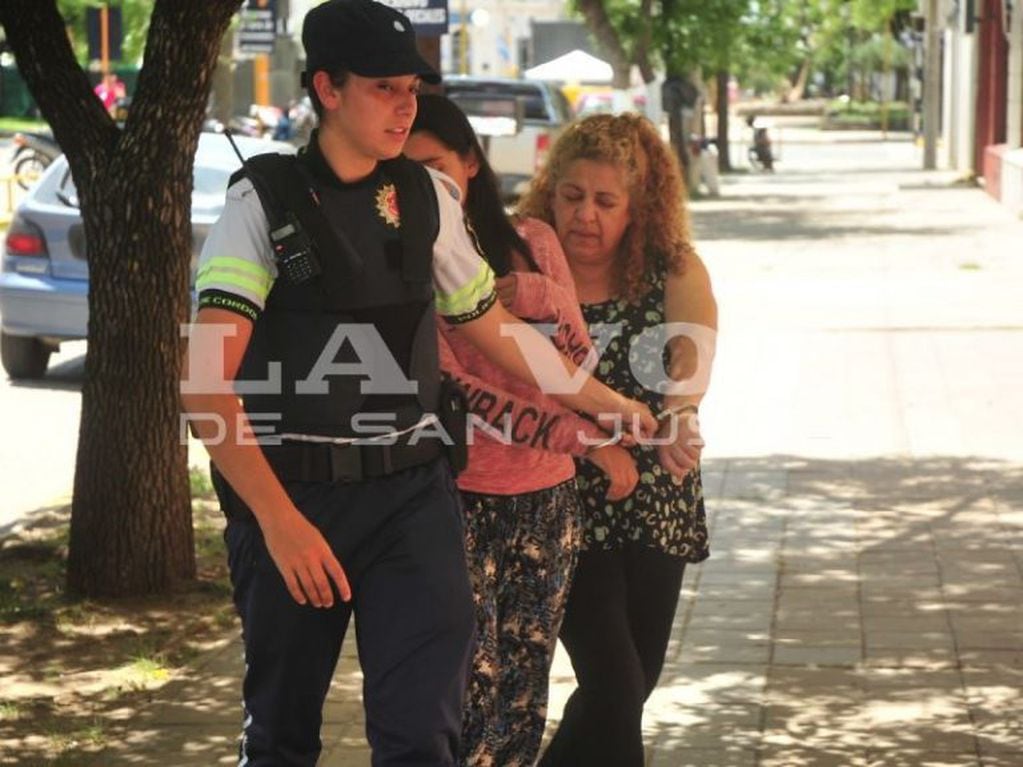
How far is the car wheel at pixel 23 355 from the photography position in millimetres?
14602

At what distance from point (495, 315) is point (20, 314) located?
10.3m

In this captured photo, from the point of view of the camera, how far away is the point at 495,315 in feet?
14.1

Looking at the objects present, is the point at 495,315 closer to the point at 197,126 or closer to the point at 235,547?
the point at 235,547

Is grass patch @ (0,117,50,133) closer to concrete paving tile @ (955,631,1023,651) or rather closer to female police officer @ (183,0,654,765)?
concrete paving tile @ (955,631,1023,651)

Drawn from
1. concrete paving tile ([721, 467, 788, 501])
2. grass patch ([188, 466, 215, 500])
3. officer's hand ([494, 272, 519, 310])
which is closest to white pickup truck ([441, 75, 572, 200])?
grass patch ([188, 466, 215, 500])

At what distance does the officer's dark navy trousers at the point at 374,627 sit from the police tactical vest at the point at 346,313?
141mm

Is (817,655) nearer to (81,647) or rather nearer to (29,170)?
(81,647)

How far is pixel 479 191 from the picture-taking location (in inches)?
180

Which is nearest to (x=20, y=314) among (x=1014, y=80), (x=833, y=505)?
(x=833, y=505)

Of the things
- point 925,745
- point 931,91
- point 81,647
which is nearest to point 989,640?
point 925,745

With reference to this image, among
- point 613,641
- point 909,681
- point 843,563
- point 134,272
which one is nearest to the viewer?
point 613,641

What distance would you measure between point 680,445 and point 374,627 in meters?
1.14

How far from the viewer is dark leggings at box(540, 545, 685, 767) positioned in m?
4.85

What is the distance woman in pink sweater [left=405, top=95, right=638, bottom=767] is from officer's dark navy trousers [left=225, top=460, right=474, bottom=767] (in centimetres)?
45
